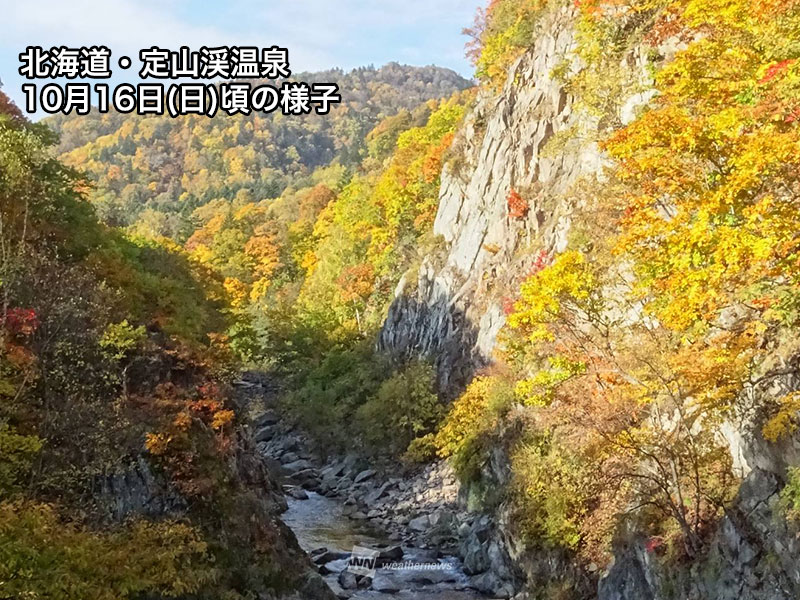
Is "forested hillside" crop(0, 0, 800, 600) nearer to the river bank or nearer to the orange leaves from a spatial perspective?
the river bank

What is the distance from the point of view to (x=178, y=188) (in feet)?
458

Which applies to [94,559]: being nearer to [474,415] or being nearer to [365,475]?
[474,415]

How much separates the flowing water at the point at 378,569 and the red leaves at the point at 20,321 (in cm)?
1233

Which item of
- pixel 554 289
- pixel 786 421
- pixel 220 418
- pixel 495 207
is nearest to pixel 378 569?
pixel 220 418

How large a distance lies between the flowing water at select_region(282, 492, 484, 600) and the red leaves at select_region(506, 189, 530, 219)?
1597 centimetres

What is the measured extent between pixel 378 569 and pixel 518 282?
45.4ft

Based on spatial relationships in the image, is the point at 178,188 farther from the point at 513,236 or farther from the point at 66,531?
the point at 66,531

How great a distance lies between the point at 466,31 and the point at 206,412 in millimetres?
32635

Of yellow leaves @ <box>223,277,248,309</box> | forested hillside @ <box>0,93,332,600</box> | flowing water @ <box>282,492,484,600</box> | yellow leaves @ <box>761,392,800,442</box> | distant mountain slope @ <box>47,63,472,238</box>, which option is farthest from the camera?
distant mountain slope @ <box>47,63,472,238</box>

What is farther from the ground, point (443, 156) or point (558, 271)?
point (443, 156)

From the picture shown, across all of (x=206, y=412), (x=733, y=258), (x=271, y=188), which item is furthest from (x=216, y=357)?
Result: (x=271, y=188)

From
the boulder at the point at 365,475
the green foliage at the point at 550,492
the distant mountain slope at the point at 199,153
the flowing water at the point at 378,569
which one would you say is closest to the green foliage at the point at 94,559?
the flowing water at the point at 378,569

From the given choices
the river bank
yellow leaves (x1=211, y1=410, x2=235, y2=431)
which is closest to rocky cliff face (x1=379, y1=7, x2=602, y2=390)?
the river bank

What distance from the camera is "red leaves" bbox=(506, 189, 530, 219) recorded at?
3038 cm
